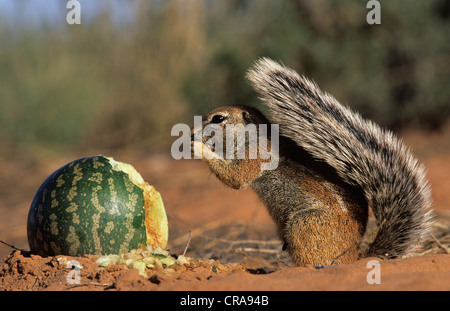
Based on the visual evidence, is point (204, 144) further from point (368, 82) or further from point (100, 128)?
point (100, 128)

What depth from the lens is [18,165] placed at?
38.9 feet

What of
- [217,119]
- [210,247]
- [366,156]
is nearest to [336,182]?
[366,156]

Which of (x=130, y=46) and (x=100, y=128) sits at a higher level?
(x=130, y=46)

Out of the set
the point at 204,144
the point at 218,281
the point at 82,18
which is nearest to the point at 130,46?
the point at 82,18

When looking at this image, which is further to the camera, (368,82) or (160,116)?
(160,116)

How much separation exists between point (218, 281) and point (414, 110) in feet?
33.3

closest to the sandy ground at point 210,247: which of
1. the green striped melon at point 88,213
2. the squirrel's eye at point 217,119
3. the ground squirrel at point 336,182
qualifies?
the green striped melon at point 88,213

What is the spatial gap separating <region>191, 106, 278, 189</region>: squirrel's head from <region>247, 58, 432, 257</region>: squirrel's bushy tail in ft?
1.70

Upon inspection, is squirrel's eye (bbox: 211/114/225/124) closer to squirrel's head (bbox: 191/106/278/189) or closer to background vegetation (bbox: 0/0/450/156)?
squirrel's head (bbox: 191/106/278/189)

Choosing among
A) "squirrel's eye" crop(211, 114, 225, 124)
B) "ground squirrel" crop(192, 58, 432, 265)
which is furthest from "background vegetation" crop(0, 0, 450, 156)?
"ground squirrel" crop(192, 58, 432, 265)

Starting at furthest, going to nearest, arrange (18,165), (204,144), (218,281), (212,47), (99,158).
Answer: (212,47) < (18,165) < (204,144) < (99,158) < (218,281)

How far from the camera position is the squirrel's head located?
15.3ft
